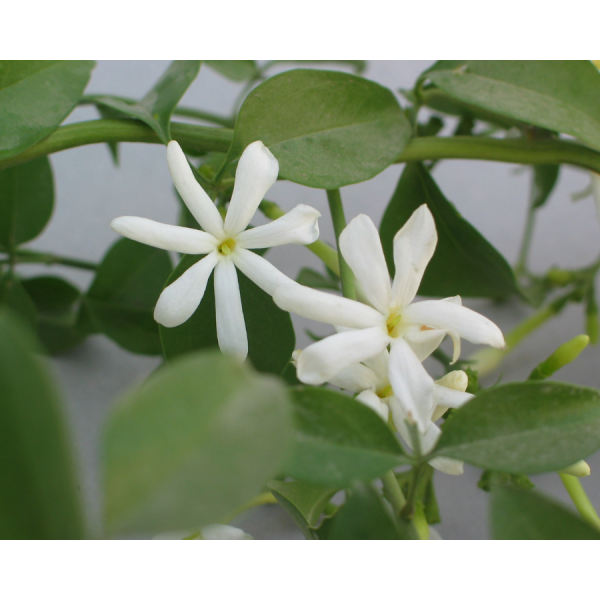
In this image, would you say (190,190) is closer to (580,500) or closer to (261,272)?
(261,272)

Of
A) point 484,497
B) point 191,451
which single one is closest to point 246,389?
point 191,451

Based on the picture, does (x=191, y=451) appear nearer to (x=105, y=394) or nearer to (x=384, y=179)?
(x=105, y=394)

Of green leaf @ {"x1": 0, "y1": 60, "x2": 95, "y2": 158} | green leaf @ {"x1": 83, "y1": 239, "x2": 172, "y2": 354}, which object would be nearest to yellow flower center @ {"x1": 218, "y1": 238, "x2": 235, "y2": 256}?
green leaf @ {"x1": 0, "y1": 60, "x2": 95, "y2": 158}

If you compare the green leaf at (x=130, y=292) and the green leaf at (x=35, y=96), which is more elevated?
A: the green leaf at (x=35, y=96)

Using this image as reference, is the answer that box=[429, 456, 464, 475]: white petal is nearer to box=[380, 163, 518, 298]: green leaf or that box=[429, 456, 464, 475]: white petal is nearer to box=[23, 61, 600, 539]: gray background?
box=[380, 163, 518, 298]: green leaf

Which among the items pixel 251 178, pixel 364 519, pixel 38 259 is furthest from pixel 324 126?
pixel 38 259

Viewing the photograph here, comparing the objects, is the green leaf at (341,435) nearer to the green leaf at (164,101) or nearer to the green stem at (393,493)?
the green stem at (393,493)

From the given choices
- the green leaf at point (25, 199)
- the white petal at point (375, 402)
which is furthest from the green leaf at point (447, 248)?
the green leaf at point (25, 199)
